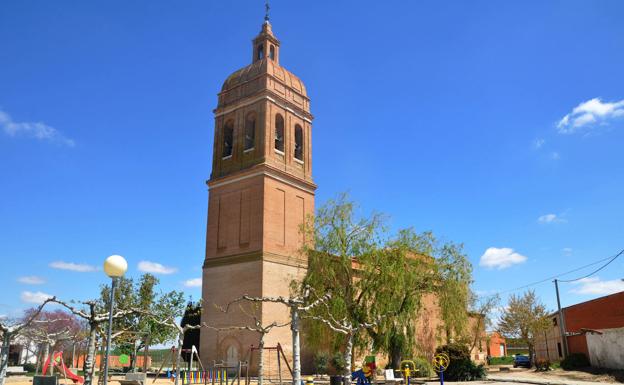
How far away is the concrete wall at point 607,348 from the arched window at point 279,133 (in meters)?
22.1

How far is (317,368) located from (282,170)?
12.5 metres

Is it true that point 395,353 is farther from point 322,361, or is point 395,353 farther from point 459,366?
point 322,361

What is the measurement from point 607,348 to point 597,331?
5.14ft

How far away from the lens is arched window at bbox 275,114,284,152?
35281mm

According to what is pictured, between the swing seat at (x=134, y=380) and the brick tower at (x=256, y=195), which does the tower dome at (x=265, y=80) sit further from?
the swing seat at (x=134, y=380)

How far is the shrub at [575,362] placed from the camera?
3084 centimetres

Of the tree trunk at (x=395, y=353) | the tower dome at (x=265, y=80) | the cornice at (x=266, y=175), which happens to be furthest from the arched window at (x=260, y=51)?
the tree trunk at (x=395, y=353)

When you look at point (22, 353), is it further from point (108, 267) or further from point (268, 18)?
point (108, 267)

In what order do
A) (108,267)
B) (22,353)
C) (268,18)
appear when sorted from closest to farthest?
(108,267) → (268,18) → (22,353)

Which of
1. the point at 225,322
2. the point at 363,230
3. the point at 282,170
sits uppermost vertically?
the point at 282,170

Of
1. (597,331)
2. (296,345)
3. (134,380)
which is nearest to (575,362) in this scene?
(597,331)

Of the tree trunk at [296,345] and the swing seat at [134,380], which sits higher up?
the tree trunk at [296,345]

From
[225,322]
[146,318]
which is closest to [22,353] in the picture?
[146,318]

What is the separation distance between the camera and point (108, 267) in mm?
10578
